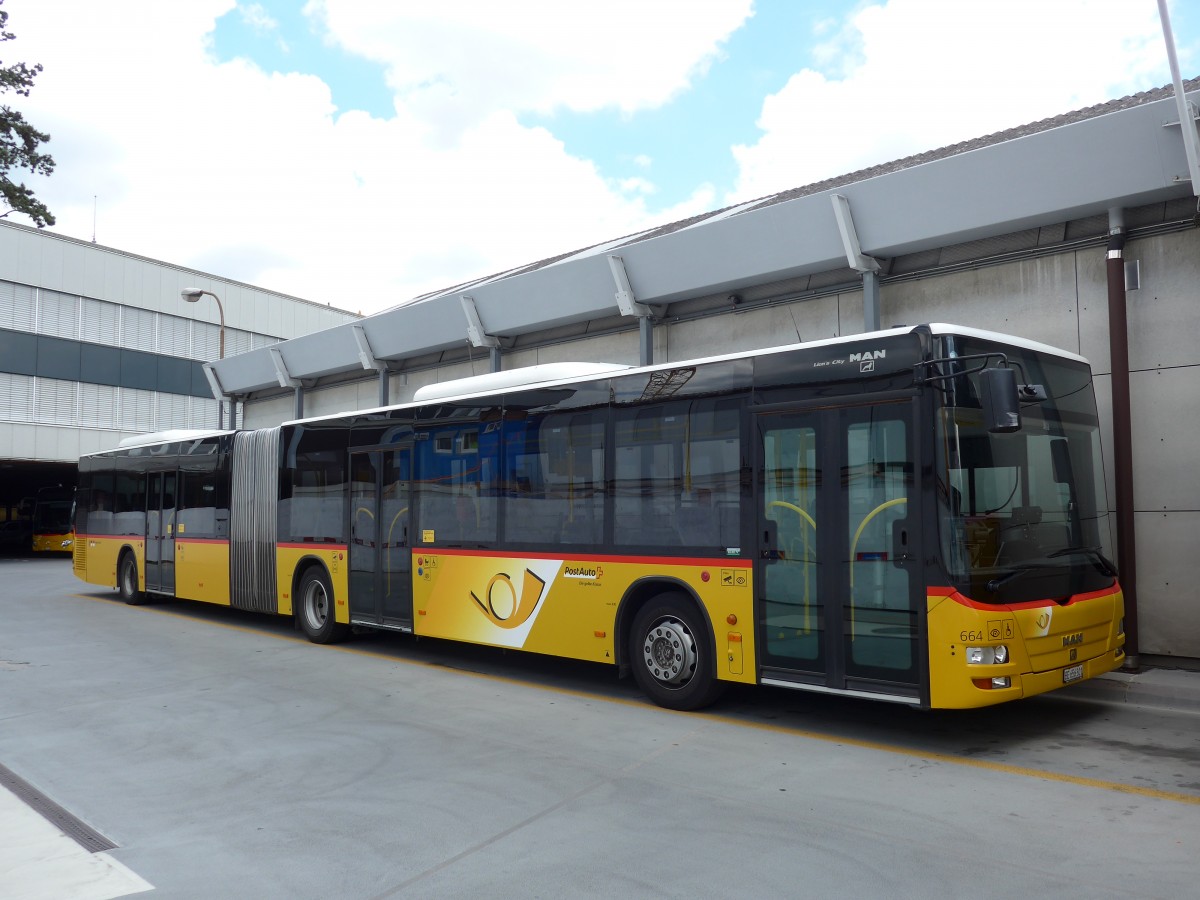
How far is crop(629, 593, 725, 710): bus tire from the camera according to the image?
26.5 ft

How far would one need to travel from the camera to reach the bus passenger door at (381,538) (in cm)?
1144

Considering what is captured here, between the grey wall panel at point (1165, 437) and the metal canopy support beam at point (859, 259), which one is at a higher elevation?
the metal canopy support beam at point (859, 259)

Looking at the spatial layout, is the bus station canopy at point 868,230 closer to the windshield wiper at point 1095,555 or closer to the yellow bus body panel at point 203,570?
the windshield wiper at point 1095,555

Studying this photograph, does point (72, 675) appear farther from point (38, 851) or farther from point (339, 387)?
point (339, 387)

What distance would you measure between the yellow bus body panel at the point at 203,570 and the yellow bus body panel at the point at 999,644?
12028mm

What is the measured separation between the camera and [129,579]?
1847 centimetres

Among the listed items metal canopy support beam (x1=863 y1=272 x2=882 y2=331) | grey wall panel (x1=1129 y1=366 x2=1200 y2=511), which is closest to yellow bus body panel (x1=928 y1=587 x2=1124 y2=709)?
grey wall panel (x1=1129 y1=366 x2=1200 y2=511)

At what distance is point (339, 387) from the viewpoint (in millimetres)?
22109

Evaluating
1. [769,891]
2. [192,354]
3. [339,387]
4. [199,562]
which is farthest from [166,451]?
[192,354]

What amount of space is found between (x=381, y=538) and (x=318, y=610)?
2118 mm

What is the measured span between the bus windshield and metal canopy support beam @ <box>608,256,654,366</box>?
751 centimetres

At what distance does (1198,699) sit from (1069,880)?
463 cm

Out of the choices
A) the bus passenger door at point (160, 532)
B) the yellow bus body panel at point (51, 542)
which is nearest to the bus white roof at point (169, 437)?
the bus passenger door at point (160, 532)

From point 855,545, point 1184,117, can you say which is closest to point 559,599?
point 855,545
